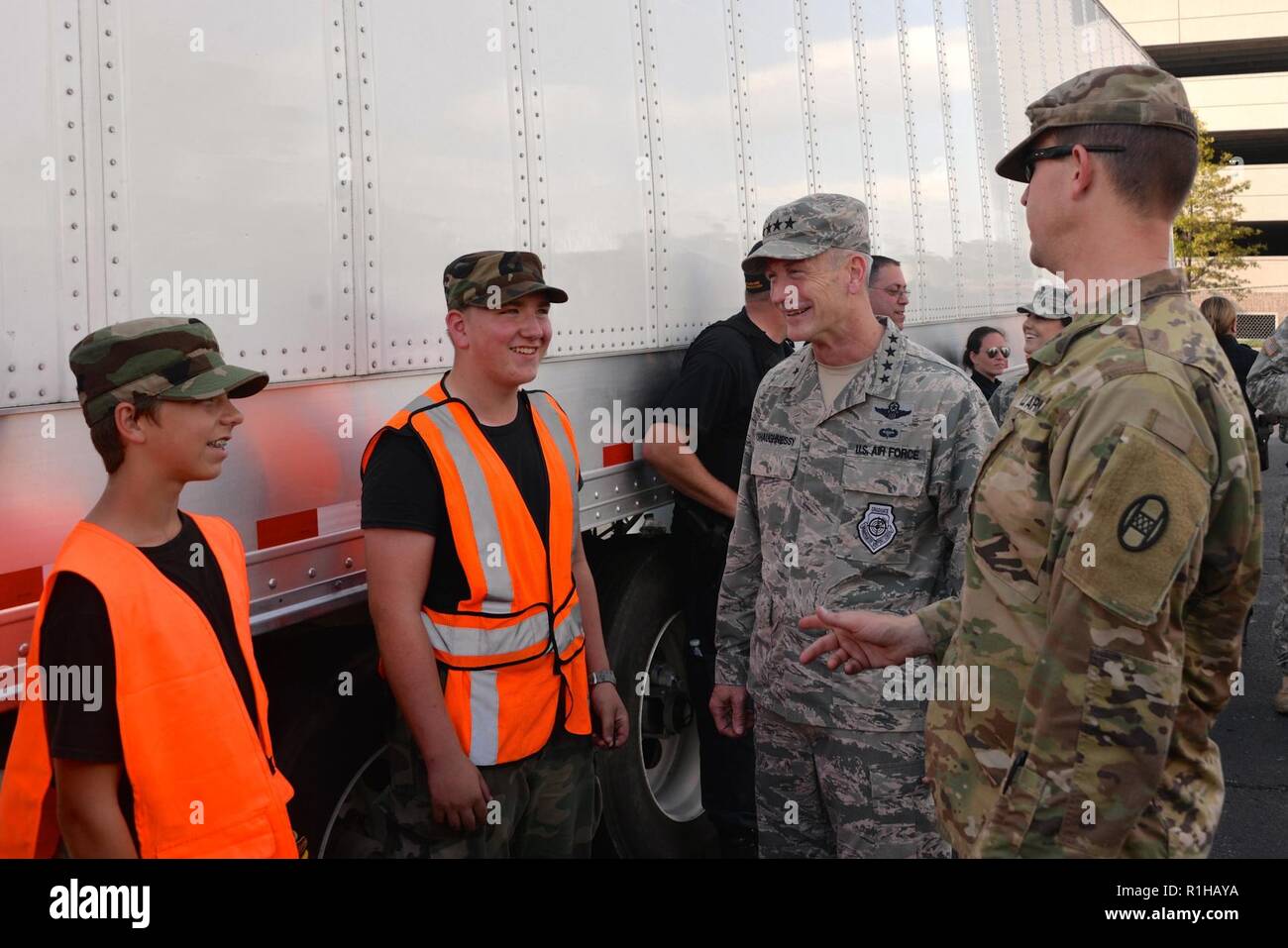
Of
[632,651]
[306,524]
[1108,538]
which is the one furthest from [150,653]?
[632,651]

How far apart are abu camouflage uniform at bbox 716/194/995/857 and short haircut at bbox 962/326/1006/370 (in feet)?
12.8

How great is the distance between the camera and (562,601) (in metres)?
3.01

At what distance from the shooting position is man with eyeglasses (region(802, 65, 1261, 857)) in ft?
5.48

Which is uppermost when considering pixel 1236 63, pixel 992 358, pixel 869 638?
pixel 1236 63

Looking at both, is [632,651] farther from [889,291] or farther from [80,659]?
[889,291]

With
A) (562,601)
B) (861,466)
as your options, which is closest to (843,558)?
(861,466)

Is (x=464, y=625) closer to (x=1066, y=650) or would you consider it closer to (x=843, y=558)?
(x=843, y=558)

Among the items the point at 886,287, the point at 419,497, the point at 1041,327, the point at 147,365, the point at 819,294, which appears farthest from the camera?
the point at 1041,327

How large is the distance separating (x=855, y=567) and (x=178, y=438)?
173 cm

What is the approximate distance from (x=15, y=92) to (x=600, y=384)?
2022mm

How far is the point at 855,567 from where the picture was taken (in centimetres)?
313

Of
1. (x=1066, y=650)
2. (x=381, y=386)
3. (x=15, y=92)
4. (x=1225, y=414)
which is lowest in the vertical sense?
(x=1066, y=650)

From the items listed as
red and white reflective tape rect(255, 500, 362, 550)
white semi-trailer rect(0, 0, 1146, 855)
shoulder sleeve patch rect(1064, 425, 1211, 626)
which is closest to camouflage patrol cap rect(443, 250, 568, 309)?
white semi-trailer rect(0, 0, 1146, 855)

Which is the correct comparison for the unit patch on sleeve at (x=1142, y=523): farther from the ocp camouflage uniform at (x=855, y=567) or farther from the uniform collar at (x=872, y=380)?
the uniform collar at (x=872, y=380)
